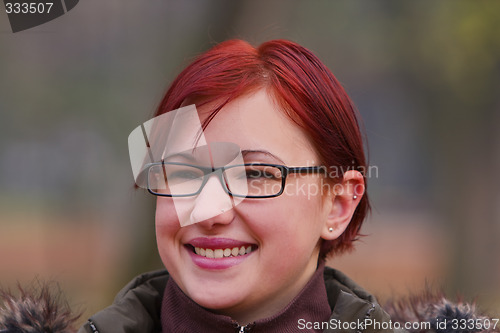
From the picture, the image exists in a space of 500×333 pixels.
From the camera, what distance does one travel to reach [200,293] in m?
1.99

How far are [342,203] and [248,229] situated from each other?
0.42 m

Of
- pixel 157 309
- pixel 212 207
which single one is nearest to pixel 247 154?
pixel 212 207

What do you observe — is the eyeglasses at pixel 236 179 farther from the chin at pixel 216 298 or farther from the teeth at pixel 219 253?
the chin at pixel 216 298

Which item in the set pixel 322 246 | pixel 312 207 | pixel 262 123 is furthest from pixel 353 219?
pixel 262 123

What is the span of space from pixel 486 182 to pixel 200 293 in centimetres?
380

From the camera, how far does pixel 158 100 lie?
4449mm

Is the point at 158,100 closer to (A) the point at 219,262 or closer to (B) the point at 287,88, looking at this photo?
(B) the point at 287,88

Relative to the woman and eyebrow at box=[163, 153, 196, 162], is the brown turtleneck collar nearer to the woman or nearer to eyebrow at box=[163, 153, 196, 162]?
the woman

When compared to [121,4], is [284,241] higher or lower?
lower

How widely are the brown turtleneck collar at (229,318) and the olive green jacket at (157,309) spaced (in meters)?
0.04

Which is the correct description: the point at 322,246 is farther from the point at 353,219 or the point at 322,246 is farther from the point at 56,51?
the point at 56,51

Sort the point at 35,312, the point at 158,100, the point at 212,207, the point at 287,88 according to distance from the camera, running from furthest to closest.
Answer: the point at 158,100 → the point at 35,312 → the point at 287,88 → the point at 212,207

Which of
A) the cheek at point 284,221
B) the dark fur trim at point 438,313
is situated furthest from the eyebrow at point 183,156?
the dark fur trim at point 438,313

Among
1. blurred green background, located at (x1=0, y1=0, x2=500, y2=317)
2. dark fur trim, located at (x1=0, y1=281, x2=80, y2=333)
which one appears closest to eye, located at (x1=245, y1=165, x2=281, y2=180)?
dark fur trim, located at (x1=0, y1=281, x2=80, y2=333)
